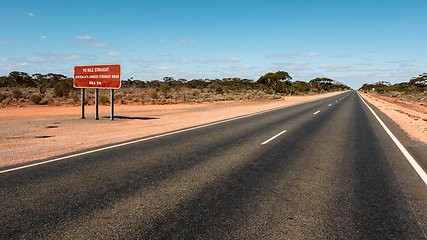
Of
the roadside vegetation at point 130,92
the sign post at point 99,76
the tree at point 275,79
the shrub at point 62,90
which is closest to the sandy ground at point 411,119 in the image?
the sign post at point 99,76

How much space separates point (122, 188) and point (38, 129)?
374 inches

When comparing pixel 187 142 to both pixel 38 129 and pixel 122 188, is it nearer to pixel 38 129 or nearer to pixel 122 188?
pixel 122 188

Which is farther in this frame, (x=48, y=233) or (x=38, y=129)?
(x=38, y=129)

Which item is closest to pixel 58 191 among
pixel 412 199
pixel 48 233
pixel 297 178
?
pixel 48 233

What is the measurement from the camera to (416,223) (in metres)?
3.47

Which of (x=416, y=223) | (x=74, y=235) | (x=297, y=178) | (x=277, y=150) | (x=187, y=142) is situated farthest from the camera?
(x=187, y=142)

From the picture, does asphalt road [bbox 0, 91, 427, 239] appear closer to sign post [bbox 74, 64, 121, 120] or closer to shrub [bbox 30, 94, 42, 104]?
sign post [bbox 74, 64, 121, 120]

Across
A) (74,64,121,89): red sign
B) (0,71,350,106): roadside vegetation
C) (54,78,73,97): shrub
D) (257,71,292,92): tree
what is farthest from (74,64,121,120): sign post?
(257,71,292,92): tree

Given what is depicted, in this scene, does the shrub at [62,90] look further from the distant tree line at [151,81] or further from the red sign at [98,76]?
the red sign at [98,76]

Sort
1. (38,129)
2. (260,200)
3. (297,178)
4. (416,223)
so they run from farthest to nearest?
(38,129), (297,178), (260,200), (416,223)

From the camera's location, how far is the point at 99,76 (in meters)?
15.0

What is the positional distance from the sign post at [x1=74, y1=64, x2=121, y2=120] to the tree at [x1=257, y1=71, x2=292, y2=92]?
222ft

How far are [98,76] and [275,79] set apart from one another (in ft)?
225

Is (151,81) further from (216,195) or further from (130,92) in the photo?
(216,195)
